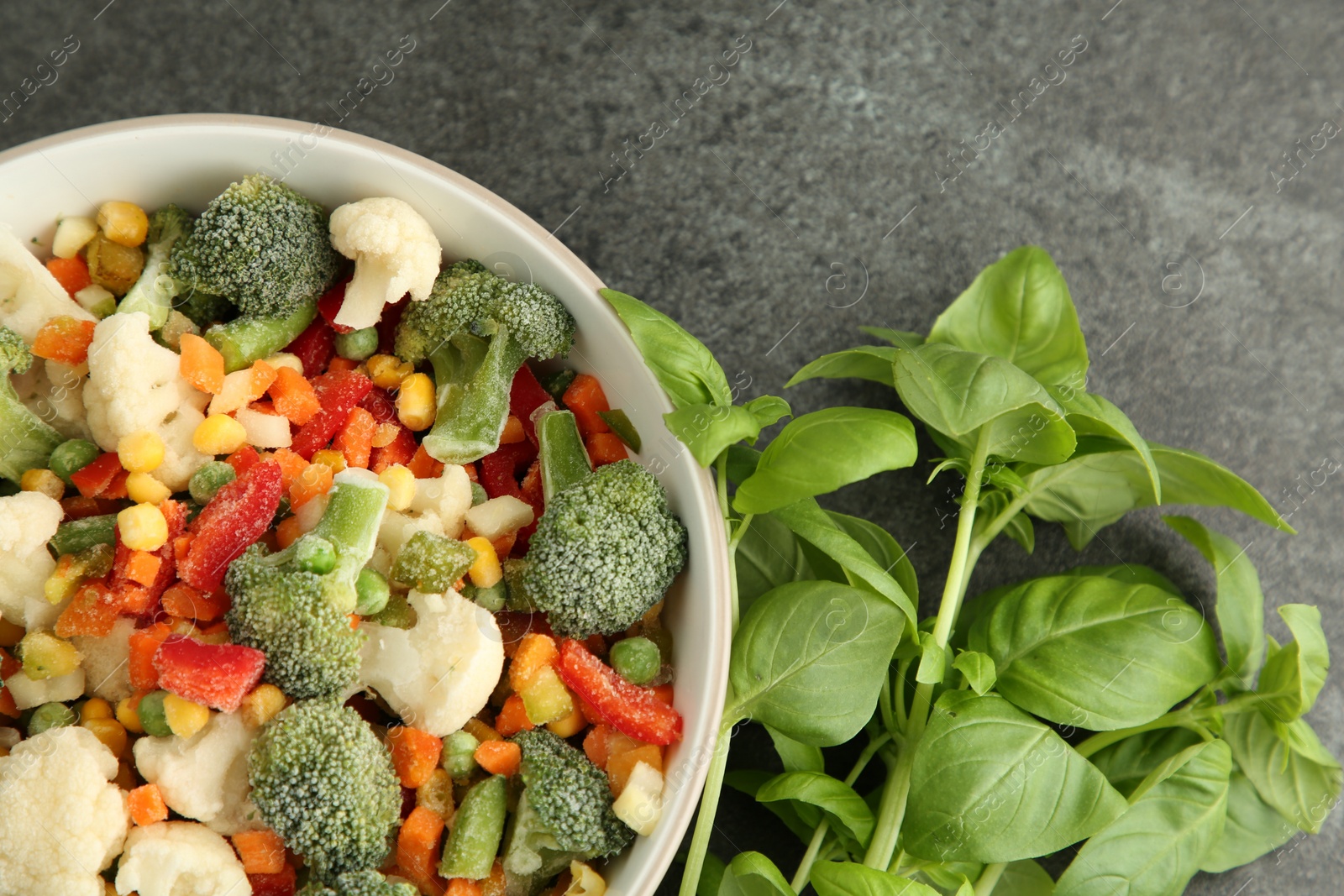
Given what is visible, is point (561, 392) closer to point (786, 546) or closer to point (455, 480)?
point (455, 480)

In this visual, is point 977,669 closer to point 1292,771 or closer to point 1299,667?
point 1299,667

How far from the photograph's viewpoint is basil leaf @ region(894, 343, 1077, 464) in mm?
1354

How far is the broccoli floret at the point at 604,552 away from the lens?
4.60 ft

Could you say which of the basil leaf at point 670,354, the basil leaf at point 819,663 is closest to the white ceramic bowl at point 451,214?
the basil leaf at point 670,354

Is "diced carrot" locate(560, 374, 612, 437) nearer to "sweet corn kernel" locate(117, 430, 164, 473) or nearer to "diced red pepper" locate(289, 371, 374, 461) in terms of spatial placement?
"diced red pepper" locate(289, 371, 374, 461)

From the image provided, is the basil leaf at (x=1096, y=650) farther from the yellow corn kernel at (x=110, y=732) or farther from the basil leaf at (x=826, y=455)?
the yellow corn kernel at (x=110, y=732)

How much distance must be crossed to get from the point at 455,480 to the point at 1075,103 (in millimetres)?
1614

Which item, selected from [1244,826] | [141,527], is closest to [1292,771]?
[1244,826]

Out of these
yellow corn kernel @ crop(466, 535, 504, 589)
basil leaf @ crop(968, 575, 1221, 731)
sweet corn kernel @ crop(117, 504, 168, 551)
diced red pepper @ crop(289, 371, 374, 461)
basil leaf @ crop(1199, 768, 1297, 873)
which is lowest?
basil leaf @ crop(1199, 768, 1297, 873)

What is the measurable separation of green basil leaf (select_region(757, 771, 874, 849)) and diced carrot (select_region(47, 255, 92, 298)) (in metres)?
1.36

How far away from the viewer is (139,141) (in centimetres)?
138

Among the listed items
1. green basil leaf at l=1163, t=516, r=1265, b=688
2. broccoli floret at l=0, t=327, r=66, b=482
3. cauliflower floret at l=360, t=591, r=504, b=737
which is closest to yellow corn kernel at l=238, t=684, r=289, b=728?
cauliflower floret at l=360, t=591, r=504, b=737

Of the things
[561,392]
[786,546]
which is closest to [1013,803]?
[786,546]

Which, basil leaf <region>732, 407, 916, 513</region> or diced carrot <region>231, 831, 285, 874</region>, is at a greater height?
diced carrot <region>231, 831, 285, 874</region>
